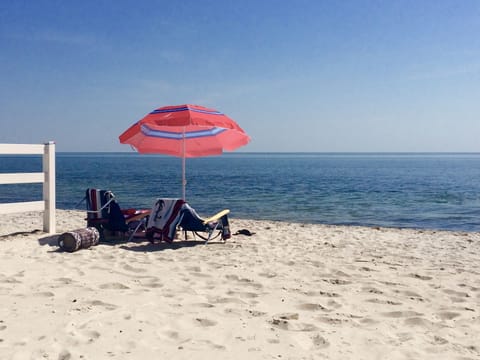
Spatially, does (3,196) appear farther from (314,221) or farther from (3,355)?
(3,355)

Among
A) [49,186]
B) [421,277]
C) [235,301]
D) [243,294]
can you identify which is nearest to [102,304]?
[235,301]

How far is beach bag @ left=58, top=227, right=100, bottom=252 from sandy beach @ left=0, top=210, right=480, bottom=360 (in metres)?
0.16

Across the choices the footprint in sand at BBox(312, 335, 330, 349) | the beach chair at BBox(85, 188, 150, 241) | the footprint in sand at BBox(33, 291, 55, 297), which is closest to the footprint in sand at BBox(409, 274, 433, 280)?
the footprint in sand at BBox(312, 335, 330, 349)

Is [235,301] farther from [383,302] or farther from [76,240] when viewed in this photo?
[76,240]

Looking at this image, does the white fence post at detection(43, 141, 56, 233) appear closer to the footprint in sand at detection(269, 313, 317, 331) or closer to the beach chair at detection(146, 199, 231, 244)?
the beach chair at detection(146, 199, 231, 244)

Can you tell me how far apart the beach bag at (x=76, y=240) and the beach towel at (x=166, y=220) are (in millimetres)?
872

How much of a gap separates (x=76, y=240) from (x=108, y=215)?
41.4 inches

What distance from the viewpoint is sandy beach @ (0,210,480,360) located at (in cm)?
335

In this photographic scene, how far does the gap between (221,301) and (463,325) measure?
214 cm

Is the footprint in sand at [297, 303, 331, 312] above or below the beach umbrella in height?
below

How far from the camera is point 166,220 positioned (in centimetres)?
733

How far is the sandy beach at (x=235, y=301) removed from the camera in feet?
11.0

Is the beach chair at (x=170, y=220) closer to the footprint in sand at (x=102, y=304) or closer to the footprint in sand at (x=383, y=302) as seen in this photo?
the footprint in sand at (x=102, y=304)

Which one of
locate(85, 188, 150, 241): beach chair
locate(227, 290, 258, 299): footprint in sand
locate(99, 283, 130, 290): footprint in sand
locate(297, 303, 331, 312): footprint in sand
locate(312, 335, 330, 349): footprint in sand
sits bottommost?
locate(99, 283, 130, 290): footprint in sand
